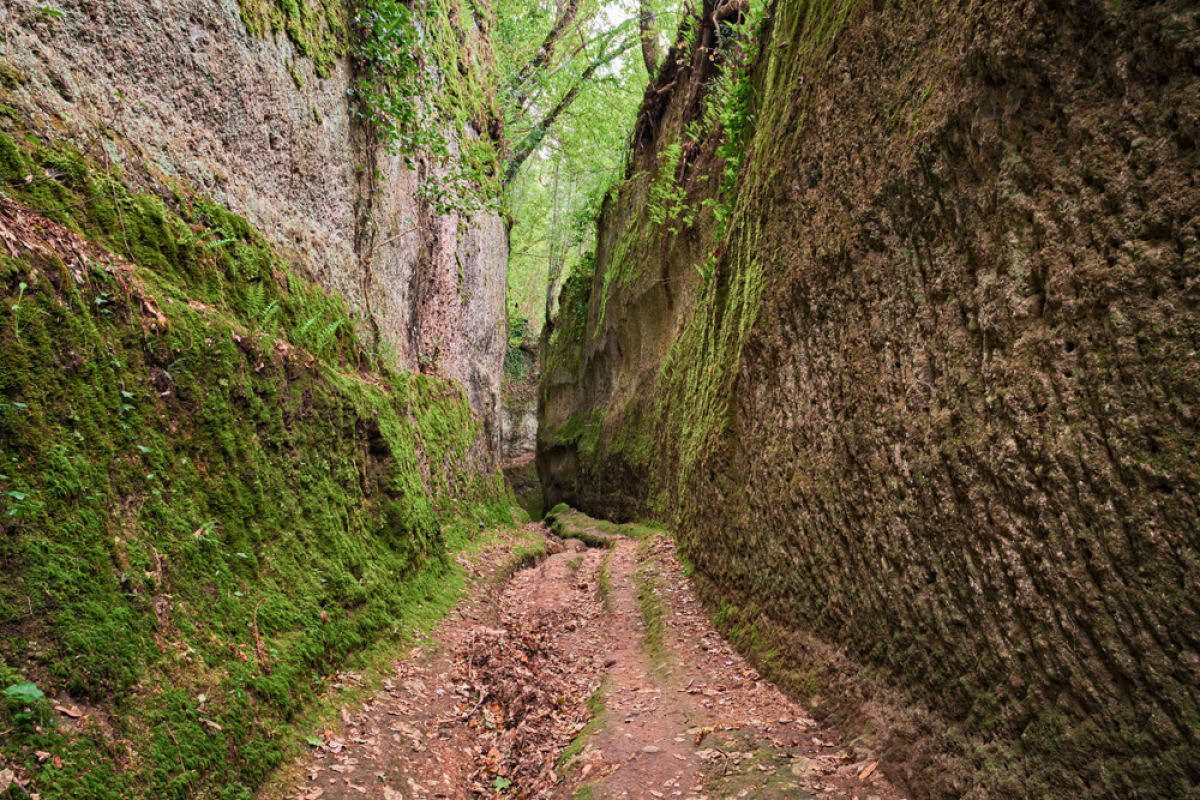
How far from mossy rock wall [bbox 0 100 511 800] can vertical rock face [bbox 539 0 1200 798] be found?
4.21m

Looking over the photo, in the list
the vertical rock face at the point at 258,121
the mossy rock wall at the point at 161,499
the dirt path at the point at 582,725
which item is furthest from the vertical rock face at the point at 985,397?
the vertical rock face at the point at 258,121

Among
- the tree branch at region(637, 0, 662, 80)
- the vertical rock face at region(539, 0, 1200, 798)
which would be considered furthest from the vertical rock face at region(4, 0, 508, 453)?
the tree branch at region(637, 0, 662, 80)

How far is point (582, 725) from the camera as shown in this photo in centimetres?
575

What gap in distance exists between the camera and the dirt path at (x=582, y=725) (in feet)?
14.5

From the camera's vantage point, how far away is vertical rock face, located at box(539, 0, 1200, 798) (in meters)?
2.84

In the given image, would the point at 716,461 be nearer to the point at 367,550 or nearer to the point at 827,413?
the point at 827,413

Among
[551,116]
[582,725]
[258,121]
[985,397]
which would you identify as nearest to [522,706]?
[582,725]

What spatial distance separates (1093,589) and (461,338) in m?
14.4

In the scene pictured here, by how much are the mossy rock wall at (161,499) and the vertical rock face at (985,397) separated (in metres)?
4.21

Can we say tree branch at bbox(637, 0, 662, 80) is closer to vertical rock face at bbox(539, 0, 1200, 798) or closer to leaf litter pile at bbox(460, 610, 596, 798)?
vertical rock face at bbox(539, 0, 1200, 798)

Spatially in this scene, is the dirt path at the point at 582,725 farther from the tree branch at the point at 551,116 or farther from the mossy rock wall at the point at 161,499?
the tree branch at the point at 551,116

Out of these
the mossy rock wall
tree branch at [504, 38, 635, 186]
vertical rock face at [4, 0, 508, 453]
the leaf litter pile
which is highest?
tree branch at [504, 38, 635, 186]

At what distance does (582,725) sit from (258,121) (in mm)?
7480

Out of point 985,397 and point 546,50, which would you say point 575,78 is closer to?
point 546,50
